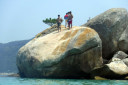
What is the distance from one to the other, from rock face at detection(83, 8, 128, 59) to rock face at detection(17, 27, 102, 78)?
475 cm

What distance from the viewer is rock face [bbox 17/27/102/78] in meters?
22.2

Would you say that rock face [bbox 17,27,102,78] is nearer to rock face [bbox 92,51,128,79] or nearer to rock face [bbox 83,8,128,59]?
rock face [bbox 92,51,128,79]

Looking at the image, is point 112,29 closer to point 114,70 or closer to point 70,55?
point 114,70

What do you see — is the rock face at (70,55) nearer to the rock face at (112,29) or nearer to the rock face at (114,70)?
the rock face at (114,70)

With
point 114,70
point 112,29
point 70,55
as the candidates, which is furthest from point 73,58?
point 112,29

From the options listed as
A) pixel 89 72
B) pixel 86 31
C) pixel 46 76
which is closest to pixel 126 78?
pixel 89 72

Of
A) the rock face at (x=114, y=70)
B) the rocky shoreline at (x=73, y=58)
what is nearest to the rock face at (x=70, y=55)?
the rocky shoreline at (x=73, y=58)

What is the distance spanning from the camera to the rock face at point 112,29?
27359 mm

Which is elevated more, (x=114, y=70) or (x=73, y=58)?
(x=73, y=58)

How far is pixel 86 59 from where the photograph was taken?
2250 centimetres

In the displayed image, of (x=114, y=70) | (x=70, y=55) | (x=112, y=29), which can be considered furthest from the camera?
(x=112, y=29)

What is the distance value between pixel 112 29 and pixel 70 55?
709 cm

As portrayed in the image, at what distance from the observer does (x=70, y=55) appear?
73.4ft

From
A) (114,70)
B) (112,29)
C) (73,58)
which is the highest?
(112,29)
